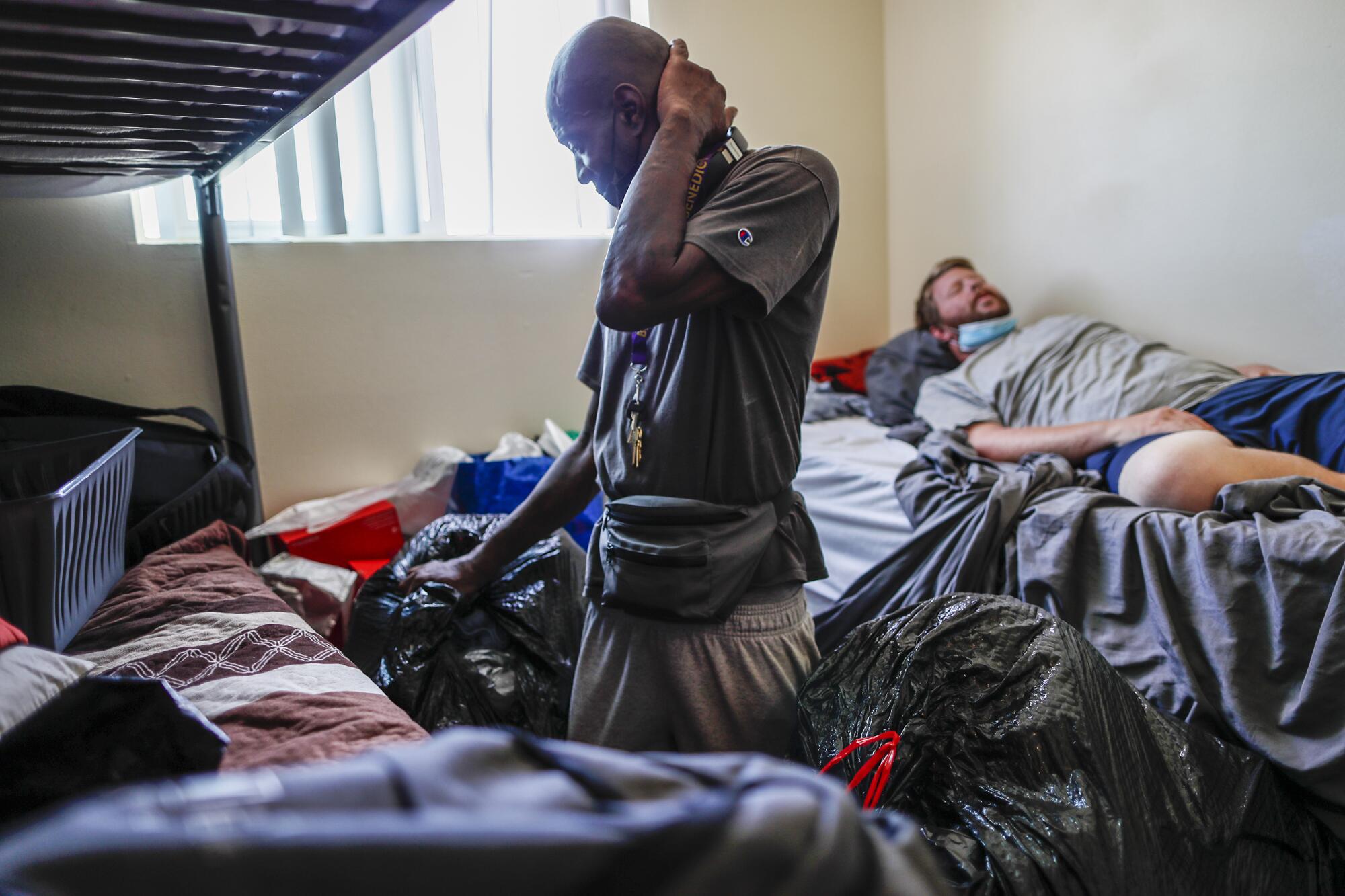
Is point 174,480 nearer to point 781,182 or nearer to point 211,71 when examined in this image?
point 211,71

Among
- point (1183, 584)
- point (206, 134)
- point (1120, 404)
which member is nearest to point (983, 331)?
point (1120, 404)

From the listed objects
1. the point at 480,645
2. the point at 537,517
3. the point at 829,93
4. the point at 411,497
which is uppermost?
the point at 829,93

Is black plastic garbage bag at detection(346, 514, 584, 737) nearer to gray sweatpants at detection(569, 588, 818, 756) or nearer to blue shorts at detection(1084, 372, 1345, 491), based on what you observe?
gray sweatpants at detection(569, 588, 818, 756)

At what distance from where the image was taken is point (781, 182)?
3.34 ft

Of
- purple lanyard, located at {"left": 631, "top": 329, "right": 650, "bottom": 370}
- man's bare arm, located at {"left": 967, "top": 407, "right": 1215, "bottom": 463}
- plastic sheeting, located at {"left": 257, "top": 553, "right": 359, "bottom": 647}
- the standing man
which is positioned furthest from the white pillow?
man's bare arm, located at {"left": 967, "top": 407, "right": 1215, "bottom": 463}

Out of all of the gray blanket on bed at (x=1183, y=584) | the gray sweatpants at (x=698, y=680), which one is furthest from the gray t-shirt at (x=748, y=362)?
the gray blanket on bed at (x=1183, y=584)

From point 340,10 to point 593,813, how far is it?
0.86 meters

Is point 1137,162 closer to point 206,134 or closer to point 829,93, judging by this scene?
point 829,93

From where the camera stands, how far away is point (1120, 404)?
89.1 inches

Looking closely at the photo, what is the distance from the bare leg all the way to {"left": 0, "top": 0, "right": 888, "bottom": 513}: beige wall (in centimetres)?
A: 158

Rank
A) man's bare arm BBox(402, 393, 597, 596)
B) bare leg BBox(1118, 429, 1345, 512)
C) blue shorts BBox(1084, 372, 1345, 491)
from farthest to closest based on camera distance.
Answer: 1. blue shorts BBox(1084, 372, 1345, 491)
2. bare leg BBox(1118, 429, 1345, 512)
3. man's bare arm BBox(402, 393, 597, 596)

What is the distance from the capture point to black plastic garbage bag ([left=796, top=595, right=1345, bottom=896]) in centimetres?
90

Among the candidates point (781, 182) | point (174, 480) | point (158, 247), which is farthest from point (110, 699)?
point (158, 247)

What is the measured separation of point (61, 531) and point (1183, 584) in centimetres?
174
